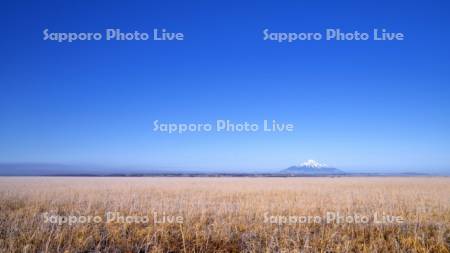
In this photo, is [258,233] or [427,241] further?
[258,233]

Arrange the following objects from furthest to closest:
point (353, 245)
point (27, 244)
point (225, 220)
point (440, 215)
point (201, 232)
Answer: point (440, 215), point (225, 220), point (201, 232), point (353, 245), point (27, 244)

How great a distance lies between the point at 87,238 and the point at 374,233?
686cm

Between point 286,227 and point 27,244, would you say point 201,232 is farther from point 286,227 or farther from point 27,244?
point 27,244

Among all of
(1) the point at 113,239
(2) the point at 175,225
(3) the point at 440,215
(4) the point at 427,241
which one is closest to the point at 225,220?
(2) the point at 175,225

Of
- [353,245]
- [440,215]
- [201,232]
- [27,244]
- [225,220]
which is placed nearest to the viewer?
[27,244]

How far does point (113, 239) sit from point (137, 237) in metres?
0.55

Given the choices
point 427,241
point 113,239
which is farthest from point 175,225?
point 427,241

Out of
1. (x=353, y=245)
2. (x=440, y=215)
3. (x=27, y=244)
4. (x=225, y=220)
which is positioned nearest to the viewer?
(x=27, y=244)

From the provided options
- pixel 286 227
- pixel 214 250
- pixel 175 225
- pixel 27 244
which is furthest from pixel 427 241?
pixel 27 244

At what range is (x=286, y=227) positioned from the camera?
1008cm

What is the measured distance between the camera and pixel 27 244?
8102 millimetres

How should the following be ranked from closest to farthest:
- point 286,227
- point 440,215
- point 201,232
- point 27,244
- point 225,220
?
point 27,244, point 201,232, point 286,227, point 225,220, point 440,215

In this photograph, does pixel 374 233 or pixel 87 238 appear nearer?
pixel 87 238

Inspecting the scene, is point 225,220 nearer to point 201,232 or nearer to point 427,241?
point 201,232
